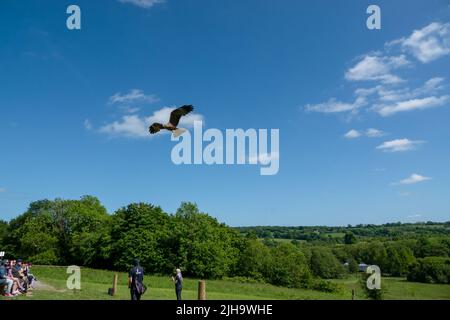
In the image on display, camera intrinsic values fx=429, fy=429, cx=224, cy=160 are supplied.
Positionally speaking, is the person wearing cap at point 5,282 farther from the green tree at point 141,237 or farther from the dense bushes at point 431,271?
the dense bushes at point 431,271

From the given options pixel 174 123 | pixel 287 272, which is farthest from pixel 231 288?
pixel 174 123

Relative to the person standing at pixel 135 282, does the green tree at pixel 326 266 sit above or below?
below

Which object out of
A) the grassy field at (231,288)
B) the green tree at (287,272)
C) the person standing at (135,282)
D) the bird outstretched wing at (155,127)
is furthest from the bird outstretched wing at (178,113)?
the green tree at (287,272)

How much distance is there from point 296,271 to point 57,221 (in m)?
53.1

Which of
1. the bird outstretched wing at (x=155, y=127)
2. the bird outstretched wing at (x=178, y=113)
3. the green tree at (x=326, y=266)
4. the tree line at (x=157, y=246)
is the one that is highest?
the bird outstretched wing at (x=178, y=113)

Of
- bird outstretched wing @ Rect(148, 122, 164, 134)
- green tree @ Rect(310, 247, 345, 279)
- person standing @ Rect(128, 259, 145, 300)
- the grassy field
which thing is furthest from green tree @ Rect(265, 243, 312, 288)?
bird outstretched wing @ Rect(148, 122, 164, 134)

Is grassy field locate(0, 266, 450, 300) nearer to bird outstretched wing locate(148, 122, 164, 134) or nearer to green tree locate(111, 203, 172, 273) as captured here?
green tree locate(111, 203, 172, 273)

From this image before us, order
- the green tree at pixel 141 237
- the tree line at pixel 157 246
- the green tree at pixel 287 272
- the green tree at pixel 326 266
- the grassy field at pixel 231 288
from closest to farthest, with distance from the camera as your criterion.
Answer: the grassy field at pixel 231 288
the green tree at pixel 141 237
the tree line at pixel 157 246
the green tree at pixel 287 272
the green tree at pixel 326 266

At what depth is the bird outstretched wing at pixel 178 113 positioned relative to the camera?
17.6 metres

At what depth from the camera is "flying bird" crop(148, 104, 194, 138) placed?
16875mm

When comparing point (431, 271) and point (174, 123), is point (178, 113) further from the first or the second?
point (431, 271)
